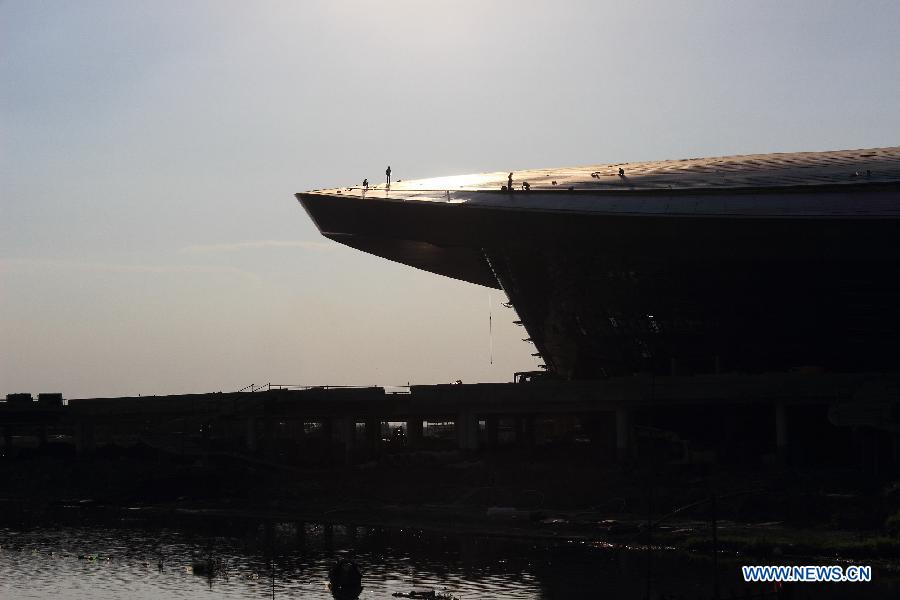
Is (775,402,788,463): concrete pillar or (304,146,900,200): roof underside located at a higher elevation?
(304,146,900,200): roof underside

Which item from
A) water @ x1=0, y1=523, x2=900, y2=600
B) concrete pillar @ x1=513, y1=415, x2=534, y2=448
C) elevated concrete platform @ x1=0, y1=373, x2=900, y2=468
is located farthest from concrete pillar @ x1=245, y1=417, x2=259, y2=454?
water @ x1=0, y1=523, x2=900, y2=600

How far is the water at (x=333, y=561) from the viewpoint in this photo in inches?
2322

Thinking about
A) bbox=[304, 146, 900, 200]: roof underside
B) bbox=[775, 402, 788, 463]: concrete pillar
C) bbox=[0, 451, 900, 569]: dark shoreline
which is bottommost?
bbox=[0, 451, 900, 569]: dark shoreline

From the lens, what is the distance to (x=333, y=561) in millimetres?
69125

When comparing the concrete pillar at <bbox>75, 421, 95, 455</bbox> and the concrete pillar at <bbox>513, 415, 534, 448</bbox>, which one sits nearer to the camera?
the concrete pillar at <bbox>513, 415, 534, 448</bbox>

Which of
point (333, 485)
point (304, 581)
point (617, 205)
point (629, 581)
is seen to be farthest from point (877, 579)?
point (333, 485)

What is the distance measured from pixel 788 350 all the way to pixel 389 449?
36.6m

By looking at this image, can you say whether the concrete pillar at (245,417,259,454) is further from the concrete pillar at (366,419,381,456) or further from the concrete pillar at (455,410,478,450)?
the concrete pillar at (455,410,478,450)

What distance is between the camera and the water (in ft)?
193

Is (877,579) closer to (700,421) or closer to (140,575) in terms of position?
(140,575)

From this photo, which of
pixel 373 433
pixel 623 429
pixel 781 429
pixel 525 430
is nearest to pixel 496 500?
pixel 623 429

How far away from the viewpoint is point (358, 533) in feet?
263

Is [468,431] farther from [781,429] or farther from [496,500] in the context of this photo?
[781,429]

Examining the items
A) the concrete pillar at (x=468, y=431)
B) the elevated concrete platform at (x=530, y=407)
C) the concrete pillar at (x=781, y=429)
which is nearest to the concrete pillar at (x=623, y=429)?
the elevated concrete platform at (x=530, y=407)
